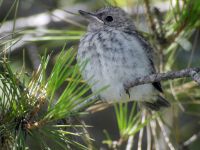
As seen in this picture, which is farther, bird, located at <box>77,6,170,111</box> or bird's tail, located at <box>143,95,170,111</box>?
bird's tail, located at <box>143,95,170,111</box>

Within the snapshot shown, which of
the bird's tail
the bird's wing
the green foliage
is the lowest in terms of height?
the bird's tail

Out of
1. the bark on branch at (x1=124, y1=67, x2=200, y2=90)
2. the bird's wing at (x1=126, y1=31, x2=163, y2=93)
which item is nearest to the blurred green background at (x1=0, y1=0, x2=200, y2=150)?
the bird's wing at (x1=126, y1=31, x2=163, y2=93)

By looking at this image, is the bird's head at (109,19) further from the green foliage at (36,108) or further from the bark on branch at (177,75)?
the green foliage at (36,108)

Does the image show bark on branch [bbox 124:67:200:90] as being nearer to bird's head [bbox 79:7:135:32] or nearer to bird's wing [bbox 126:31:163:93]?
bird's wing [bbox 126:31:163:93]

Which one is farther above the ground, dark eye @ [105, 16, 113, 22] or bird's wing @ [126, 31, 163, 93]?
dark eye @ [105, 16, 113, 22]

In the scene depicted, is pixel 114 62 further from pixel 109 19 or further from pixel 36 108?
pixel 36 108

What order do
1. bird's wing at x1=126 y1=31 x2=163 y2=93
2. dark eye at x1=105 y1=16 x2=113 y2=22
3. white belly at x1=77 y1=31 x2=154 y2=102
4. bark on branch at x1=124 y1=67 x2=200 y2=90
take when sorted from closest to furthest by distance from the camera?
bark on branch at x1=124 y1=67 x2=200 y2=90
white belly at x1=77 y1=31 x2=154 y2=102
bird's wing at x1=126 y1=31 x2=163 y2=93
dark eye at x1=105 y1=16 x2=113 y2=22

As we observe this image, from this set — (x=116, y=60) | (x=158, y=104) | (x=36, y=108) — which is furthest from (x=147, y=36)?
(x=36, y=108)

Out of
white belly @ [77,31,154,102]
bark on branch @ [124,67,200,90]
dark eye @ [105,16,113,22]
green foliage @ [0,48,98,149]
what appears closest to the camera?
green foliage @ [0,48,98,149]
